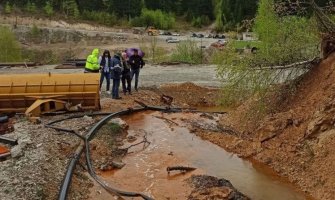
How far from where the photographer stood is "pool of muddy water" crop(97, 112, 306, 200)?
10531 millimetres

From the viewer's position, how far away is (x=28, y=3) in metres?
82.1

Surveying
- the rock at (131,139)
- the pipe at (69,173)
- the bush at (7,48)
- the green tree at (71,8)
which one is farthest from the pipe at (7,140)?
the green tree at (71,8)

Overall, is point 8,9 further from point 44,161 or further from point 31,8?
point 44,161

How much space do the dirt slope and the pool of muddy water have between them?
0.39 m

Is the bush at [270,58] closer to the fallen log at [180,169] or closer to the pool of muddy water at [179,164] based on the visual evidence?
the pool of muddy water at [179,164]

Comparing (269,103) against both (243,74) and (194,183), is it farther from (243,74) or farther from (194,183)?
(194,183)

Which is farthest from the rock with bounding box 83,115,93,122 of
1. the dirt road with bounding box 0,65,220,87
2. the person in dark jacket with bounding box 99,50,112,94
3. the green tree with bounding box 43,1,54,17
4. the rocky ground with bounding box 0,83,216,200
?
the green tree with bounding box 43,1,54,17

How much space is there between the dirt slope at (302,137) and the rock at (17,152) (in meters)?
5.87

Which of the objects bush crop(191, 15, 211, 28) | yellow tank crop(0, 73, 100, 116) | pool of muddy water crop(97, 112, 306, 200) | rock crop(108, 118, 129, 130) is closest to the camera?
pool of muddy water crop(97, 112, 306, 200)

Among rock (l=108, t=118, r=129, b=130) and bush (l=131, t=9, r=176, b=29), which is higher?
bush (l=131, t=9, r=176, b=29)

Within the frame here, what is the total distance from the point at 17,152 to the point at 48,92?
192 inches

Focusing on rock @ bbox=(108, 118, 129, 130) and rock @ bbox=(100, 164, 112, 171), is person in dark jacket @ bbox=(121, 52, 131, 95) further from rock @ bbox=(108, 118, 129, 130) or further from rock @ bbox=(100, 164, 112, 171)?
rock @ bbox=(100, 164, 112, 171)

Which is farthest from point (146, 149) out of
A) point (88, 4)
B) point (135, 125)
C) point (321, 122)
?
point (88, 4)

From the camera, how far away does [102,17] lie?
8000 centimetres
